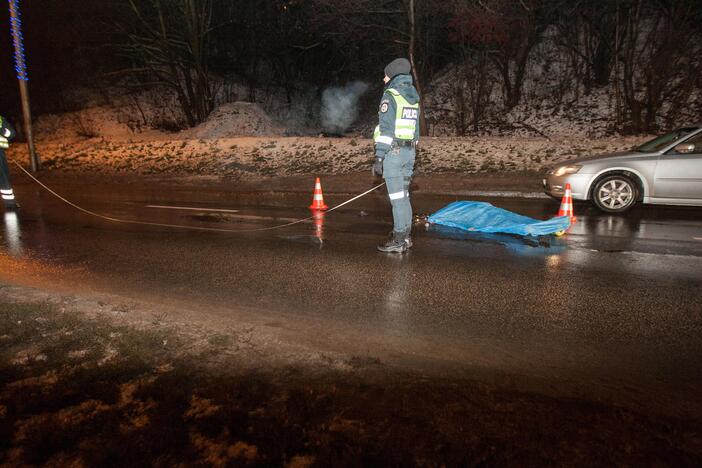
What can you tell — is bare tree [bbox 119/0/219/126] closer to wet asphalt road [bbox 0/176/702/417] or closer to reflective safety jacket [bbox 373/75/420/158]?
wet asphalt road [bbox 0/176/702/417]

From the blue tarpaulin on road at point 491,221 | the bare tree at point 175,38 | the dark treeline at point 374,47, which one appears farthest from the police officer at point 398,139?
the bare tree at point 175,38

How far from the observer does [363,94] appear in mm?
32062

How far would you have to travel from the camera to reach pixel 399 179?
6.11m

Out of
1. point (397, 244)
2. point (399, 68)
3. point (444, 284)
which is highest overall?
point (399, 68)

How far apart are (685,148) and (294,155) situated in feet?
36.4

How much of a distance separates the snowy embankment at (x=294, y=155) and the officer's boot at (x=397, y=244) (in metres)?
7.54

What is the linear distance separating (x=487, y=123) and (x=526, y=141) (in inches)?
364

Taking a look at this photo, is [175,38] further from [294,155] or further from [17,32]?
[294,155]

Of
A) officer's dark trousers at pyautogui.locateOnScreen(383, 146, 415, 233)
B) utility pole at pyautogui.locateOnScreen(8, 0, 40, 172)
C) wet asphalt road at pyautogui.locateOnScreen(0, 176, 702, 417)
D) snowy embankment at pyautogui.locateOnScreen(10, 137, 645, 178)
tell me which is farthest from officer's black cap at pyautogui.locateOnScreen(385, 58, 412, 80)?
utility pole at pyautogui.locateOnScreen(8, 0, 40, 172)

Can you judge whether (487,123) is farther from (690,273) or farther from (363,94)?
(690,273)

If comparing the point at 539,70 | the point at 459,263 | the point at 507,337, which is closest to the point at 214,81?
the point at 539,70

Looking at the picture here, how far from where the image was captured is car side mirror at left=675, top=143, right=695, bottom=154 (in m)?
8.13

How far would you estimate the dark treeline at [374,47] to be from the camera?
18000 millimetres

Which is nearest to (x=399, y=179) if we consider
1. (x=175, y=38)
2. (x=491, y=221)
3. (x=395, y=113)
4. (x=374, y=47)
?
(x=395, y=113)
